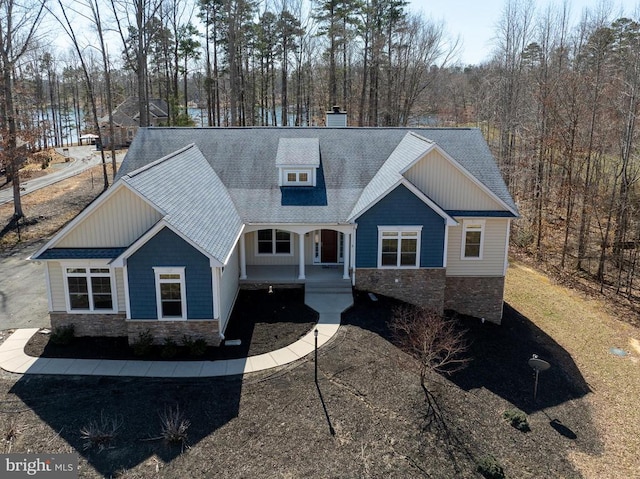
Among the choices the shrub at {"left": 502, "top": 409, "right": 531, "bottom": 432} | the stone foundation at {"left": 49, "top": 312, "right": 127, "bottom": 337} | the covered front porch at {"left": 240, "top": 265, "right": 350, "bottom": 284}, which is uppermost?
the covered front porch at {"left": 240, "top": 265, "right": 350, "bottom": 284}

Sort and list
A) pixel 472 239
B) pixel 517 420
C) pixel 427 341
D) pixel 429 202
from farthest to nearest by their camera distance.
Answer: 1. pixel 472 239
2. pixel 429 202
3. pixel 427 341
4. pixel 517 420

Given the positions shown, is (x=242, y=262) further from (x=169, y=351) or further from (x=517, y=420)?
(x=517, y=420)

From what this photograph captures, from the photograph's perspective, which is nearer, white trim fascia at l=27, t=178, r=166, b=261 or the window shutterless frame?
white trim fascia at l=27, t=178, r=166, b=261

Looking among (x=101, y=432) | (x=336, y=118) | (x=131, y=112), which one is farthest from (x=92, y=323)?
(x=131, y=112)

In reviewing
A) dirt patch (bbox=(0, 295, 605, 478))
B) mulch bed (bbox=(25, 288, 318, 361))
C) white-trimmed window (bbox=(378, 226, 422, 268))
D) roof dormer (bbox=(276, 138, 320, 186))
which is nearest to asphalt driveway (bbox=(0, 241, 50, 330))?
mulch bed (bbox=(25, 288, 318, 361))

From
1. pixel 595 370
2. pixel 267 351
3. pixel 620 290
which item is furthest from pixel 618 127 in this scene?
pixel 267 351

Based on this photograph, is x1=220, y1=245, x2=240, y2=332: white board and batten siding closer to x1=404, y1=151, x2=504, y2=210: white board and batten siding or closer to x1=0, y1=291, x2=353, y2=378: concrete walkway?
x1=0, y1=291, x2=353, y2=378: concrete walkway
